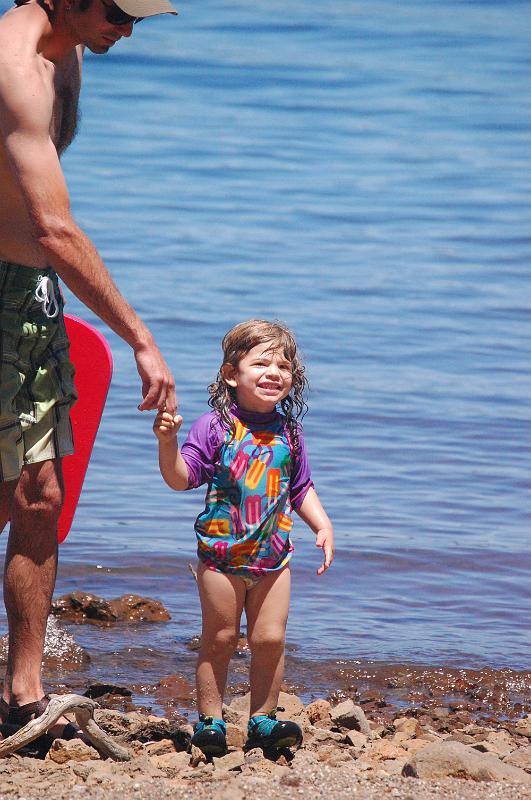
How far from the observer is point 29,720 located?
12.7ft

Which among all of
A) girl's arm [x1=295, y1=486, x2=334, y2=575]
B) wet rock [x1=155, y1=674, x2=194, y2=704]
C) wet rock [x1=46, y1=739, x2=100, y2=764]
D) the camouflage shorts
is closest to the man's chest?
the camouflage shorts

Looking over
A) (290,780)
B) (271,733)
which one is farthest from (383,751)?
(290,780)

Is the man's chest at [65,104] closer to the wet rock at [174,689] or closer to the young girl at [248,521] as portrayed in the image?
the young girl at [248,521]

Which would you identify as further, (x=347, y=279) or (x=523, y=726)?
(x=347, y=279)

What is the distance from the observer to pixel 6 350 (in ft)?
12.0

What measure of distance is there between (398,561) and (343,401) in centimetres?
251

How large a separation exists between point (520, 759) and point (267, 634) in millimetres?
747

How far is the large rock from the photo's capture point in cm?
353

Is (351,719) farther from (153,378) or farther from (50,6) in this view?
(50,6)

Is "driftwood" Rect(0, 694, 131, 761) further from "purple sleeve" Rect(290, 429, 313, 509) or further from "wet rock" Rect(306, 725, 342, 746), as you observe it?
"purple sleeve" Rect(290, 429, 313, 509)

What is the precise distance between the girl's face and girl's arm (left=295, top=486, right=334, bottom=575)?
0.28 meters

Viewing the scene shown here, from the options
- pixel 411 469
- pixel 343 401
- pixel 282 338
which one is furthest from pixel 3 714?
pixel 343 401

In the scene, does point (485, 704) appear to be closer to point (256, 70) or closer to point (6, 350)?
point (6, 350)

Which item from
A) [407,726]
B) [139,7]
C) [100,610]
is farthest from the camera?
[100,610]
